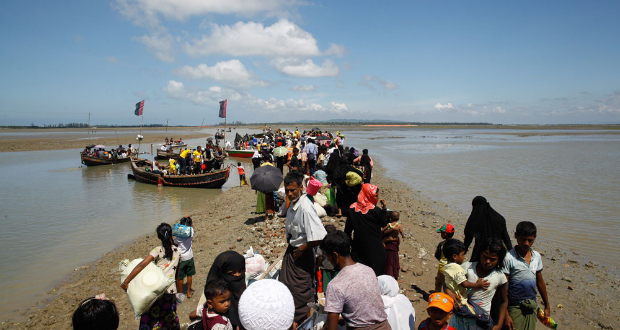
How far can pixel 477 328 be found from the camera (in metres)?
2.92

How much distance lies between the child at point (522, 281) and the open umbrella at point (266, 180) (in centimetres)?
491

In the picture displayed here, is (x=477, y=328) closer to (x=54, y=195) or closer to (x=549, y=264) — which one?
(x=549, y=264)

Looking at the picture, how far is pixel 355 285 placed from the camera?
2422 millimetres

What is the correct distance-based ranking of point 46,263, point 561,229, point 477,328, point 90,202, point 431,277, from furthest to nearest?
point 90,202, point 561,229, point 46,263, point 431,277, point 477,328

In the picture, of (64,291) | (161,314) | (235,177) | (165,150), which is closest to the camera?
(161,314)

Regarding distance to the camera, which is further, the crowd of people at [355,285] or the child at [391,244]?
the child at [391,244]

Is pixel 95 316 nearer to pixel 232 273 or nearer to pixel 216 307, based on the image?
pixel 216 307

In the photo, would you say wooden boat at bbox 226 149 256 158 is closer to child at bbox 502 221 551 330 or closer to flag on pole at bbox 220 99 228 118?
flag on pole at bbox 220 99 228 118

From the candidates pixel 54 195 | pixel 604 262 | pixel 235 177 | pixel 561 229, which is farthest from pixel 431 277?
pixel 54 195

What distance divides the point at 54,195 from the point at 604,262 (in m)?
21.2

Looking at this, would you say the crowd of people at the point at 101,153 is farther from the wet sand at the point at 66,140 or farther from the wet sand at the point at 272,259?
the wet sand at the point at 66,140

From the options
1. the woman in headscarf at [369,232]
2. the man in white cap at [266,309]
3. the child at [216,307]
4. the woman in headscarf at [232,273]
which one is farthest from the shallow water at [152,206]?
the man in white cap at [266,309]

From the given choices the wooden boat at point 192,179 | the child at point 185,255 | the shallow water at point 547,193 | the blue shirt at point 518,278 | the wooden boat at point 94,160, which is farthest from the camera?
the wooden boat at point 94,160

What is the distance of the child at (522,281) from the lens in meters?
3.15
